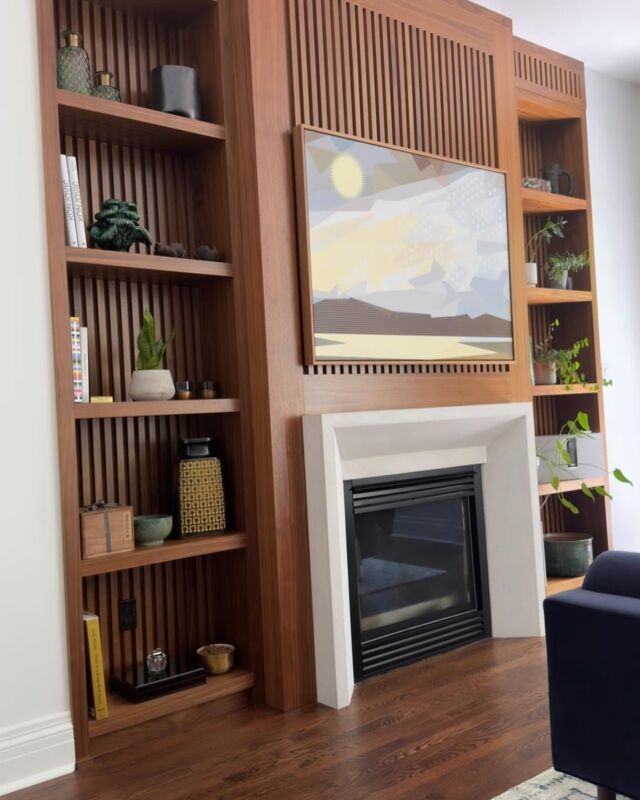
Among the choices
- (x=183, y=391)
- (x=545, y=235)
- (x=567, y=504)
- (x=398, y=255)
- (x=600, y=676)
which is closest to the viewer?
(x=600, y=676)

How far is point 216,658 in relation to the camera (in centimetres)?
289

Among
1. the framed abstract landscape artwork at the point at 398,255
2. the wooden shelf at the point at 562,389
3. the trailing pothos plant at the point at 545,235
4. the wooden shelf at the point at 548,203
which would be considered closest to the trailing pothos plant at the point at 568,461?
the wooden shelf at the point at 562,389

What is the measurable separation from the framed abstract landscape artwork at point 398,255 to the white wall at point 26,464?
938mm

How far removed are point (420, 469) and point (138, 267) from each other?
1.43 m

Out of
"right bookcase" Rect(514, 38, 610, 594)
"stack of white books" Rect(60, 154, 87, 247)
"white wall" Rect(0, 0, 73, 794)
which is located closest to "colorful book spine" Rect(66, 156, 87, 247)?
"stack of white books" Rect(60, 154, 87, 247)

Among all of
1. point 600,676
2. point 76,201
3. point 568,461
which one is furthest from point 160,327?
point 568,461

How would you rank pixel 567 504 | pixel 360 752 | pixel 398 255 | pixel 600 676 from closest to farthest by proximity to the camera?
pixel 600 676 < pixel 360 752 < pixel 398 255 < pixel 567 504

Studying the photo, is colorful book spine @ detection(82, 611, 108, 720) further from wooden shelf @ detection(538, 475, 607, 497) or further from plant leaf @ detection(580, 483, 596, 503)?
plant leaf @ detection(580, 483, 596, 503)

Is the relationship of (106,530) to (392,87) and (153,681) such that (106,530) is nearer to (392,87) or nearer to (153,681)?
(153,681)

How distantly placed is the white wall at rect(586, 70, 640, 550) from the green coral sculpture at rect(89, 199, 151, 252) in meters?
3.04

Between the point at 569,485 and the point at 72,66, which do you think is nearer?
the point at 72,66

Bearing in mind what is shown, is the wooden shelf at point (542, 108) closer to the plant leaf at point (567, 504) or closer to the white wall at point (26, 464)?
the plant leaf at point (567, 504)

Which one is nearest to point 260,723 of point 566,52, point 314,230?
point 314,230

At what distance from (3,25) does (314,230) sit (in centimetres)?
117
